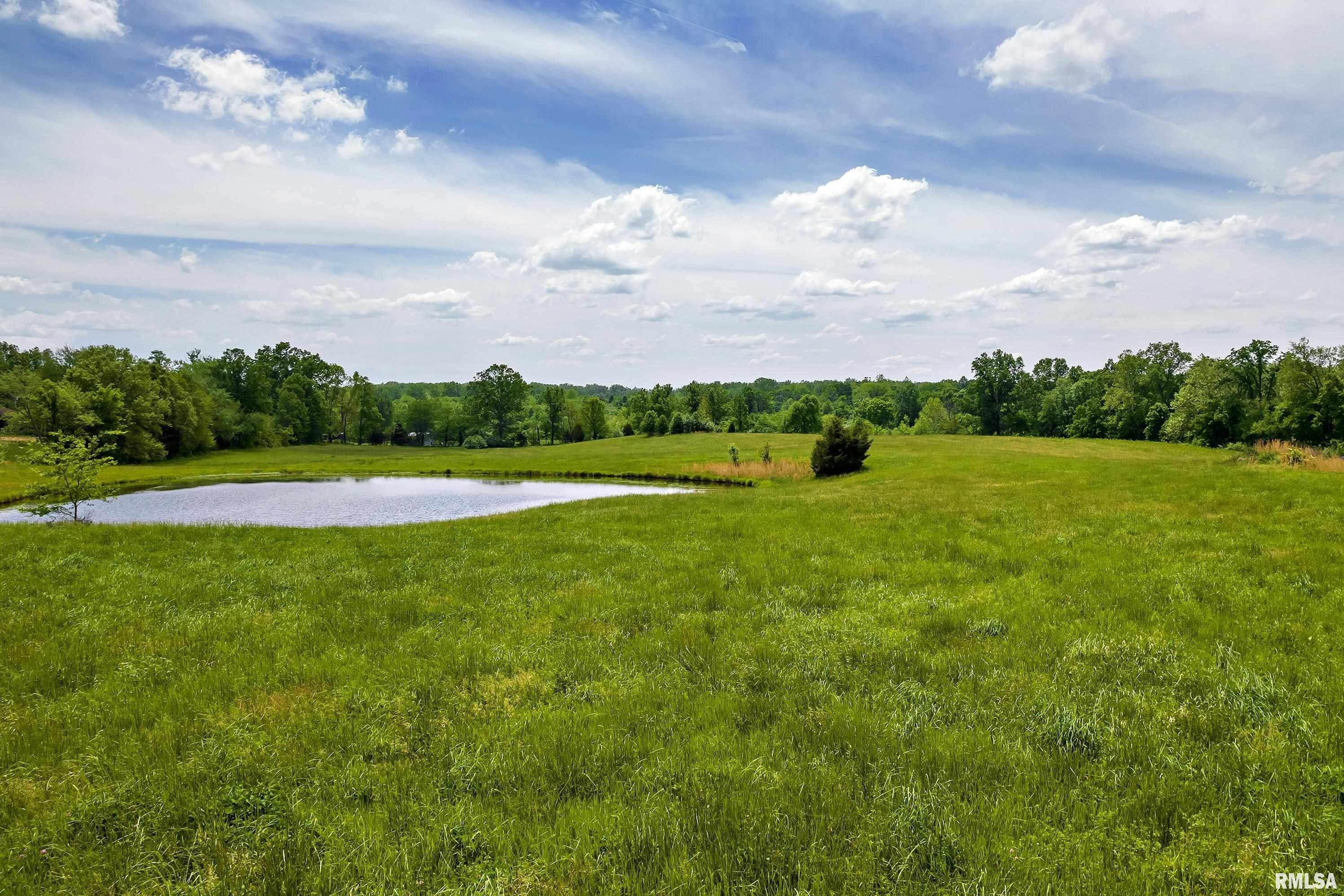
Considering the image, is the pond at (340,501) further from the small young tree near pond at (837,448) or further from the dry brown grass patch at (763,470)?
the small young tree near pond at (837,448)

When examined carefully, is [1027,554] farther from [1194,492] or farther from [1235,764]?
[1194,492]

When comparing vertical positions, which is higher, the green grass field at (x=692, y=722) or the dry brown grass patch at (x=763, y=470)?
the green grass field at (x=692, y=722)

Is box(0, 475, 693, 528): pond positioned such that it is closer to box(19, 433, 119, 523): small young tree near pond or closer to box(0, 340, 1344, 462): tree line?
box(19, 433, 119, 523): small young tree near pond

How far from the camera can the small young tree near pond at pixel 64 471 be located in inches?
912

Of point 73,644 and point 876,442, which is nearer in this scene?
point 73,644

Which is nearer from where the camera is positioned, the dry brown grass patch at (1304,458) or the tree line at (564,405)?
the dry brown grass patch at (1304,458)

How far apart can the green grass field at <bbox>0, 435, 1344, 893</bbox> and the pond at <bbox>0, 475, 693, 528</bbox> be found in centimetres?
2010

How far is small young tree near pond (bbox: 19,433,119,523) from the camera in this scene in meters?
23.2

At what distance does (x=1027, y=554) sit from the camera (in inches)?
476

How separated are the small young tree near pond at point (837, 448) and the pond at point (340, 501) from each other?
1024 cm

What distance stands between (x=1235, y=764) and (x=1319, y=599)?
6.30m

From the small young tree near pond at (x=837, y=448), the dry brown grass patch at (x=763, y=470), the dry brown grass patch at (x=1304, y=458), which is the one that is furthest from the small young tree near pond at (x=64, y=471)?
A: the dry brown grass patch at (x=1304, y=458)

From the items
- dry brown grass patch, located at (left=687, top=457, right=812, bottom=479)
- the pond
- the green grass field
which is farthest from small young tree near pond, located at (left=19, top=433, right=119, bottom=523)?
dry brown grass patch, located at (left=687, top=457, right=812, bottom=479)

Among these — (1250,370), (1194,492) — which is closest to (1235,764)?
(1194,492)
